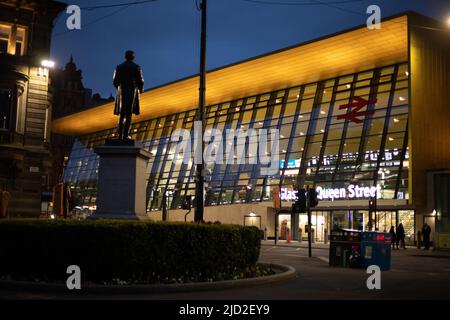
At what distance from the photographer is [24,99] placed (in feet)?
121

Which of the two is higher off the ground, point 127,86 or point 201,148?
point 127,86

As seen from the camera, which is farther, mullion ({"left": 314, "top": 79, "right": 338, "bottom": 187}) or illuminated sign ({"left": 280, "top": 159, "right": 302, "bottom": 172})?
illuminated sign ({"left": 280, "top": 159, "right": 302, "bottom": 172})

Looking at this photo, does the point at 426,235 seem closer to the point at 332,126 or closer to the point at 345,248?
the point at 332,126

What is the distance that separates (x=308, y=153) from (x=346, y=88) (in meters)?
6.15

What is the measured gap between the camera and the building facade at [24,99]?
35938 mm

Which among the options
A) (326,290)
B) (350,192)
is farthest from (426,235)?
(326,290)

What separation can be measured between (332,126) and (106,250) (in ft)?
118

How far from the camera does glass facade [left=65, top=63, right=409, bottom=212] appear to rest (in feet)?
138

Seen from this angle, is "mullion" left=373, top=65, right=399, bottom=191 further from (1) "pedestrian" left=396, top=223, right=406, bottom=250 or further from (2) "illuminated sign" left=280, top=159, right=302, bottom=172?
(2) "illuminated sign" left=280, top=159, right=302, bottom=172

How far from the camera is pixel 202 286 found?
43.3 ft

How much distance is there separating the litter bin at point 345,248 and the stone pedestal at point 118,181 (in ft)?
30.0

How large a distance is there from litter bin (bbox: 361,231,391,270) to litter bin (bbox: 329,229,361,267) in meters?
0.22

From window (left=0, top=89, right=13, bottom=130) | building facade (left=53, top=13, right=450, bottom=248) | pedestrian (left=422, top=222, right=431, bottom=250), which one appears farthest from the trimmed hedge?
pedestrian (left=422, top=222, right=431, bottom=250)

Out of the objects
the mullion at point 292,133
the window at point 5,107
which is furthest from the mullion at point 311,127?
Result: the window at point 5,107
